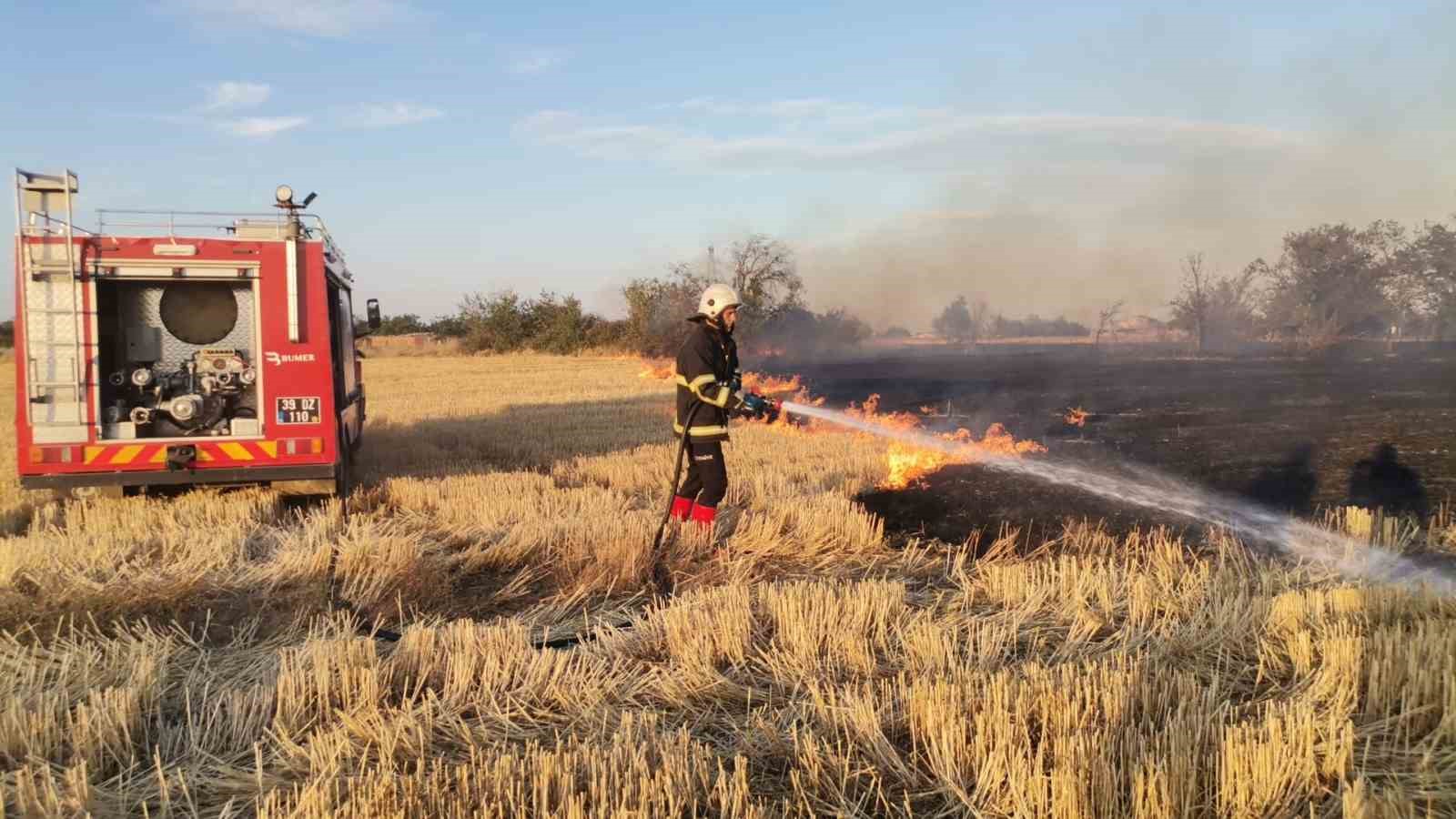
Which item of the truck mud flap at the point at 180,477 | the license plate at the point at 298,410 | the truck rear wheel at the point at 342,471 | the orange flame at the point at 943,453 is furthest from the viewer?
the orange flame at the point at 943,453

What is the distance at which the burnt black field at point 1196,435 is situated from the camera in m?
9.34

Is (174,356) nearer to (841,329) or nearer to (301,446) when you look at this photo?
(301,446)

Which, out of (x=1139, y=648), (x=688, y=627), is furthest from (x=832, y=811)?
(x=1139, y=648)

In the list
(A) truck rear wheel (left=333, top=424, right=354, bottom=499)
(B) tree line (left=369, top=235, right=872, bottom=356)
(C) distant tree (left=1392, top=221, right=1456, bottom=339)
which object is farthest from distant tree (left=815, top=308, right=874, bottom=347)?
(A) truck rear wheel (left=333, top=424, right=354, bottom=499)

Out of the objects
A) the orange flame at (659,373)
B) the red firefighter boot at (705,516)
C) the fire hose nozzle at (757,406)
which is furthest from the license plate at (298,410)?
the orange flame at (659,373)

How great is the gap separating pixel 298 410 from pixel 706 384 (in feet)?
13.3

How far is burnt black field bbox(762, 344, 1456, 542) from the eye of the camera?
368 inches

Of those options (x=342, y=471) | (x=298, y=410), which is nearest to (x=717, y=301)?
(x=298, y=410)

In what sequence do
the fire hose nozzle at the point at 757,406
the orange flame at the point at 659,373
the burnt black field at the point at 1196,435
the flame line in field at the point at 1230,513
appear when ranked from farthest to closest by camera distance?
the orange flame at the point at 659,373, the burnt black field at the point at 1196,435, the fire hose nozzle at the point at 757,406, the flame line in field at the point at 1230,513

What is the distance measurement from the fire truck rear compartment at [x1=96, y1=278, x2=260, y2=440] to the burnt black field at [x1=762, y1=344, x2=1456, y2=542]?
6.25 metres

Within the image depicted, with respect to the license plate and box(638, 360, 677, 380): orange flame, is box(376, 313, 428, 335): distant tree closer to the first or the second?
box(638, 360, 677, 380): orange flame

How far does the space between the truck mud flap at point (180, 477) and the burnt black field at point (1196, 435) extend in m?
5.35

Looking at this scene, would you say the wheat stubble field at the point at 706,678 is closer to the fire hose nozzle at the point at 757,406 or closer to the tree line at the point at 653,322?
the fire hose nozzle at the point at 757,406

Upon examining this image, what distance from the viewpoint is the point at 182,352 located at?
29.6ft
